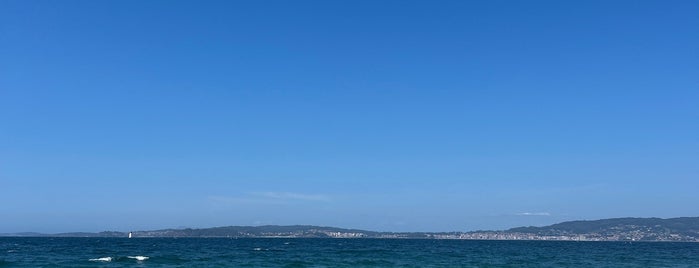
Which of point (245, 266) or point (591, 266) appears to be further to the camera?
point (591, 266)

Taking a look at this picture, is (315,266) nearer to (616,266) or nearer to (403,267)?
(403,267)

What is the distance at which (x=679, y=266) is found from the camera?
64562 millimetres

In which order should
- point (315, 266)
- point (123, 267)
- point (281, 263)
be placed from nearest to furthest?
point (123, 267), point (315, 266), point (281, 263)

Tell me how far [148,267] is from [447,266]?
2589 cm

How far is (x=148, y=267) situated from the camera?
54.7 meters

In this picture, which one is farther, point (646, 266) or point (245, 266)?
point (646, 266)

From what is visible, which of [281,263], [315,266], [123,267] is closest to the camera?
[123,267]

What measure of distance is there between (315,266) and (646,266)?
32.5 metres

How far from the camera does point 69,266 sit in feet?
185

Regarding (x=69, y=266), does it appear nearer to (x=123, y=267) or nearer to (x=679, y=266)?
(x=123, y=267)

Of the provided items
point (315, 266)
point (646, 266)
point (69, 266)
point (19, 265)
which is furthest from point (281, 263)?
point (646, 266)

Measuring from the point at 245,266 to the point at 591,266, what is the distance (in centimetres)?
3339

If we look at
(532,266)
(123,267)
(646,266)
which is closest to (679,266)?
(646,266)

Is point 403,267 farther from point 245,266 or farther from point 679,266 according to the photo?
point 679,266
